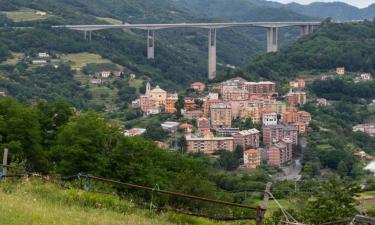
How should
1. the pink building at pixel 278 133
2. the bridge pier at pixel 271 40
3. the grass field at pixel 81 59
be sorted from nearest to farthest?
the pink building at pixel 278 133 → the grass field at pixel 81 59 → the bridge pier at pixel 271 40

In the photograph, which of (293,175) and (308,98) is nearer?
(293,175)

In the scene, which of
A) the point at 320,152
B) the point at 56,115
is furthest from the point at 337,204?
the point at 320,152

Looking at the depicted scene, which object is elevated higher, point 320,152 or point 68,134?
point 68,134

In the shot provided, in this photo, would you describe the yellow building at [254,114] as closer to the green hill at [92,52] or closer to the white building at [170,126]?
the white building at [170,126]

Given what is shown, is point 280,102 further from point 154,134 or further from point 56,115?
point 56,115

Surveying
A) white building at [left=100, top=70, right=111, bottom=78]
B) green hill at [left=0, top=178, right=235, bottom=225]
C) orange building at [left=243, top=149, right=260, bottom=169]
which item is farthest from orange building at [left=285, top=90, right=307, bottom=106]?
green hill at [left=0, top=178, right=235, bottom=225]

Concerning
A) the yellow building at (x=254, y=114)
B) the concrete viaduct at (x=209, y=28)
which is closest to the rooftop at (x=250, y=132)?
the yellow building at (x=254, y=114)
